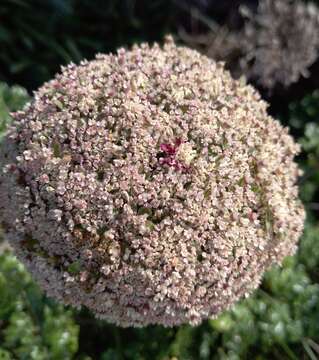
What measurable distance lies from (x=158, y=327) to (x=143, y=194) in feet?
3.33

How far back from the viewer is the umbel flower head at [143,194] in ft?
7.95

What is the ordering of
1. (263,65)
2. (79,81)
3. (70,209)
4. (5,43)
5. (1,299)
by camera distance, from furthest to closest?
(5,43), (263,65), (1,299), (79,81), (70,209)

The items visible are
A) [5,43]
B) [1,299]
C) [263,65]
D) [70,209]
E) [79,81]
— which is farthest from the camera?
[5,43]

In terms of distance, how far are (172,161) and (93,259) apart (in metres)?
0.47

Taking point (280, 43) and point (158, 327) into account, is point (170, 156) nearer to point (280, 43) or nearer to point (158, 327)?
point (158, 327)

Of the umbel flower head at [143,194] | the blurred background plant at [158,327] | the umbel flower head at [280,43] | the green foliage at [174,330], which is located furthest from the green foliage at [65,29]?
the umbel flower head at [143,194]

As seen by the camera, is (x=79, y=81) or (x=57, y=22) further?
(x=57, y=22)

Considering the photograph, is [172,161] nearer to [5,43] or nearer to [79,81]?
[79,81]

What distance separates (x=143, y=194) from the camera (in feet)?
7.88

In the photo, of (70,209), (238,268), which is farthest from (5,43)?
(238,268)

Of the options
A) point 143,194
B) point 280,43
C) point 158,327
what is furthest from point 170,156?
point 280,43

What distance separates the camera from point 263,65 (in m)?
3.94

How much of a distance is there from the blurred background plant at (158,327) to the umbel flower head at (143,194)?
46cm

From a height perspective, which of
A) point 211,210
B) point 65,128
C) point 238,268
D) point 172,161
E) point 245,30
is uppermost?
point 245,30
